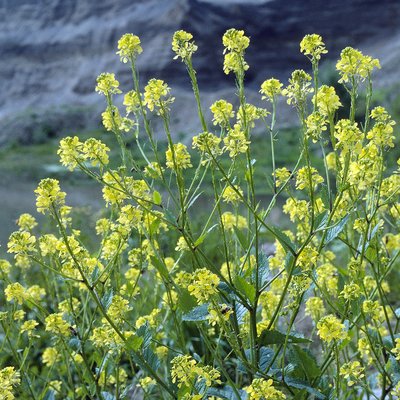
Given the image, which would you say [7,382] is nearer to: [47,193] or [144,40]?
[47,193]

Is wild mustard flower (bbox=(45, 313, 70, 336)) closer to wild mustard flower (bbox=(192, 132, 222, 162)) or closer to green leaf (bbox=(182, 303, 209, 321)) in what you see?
green leaf (bbox=(182, 303, 209, 321))

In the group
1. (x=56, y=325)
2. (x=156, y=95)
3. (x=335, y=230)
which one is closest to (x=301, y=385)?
(x=335, y=230)

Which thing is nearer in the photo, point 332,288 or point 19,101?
point 332,288

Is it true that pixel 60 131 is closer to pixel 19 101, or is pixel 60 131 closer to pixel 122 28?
pixel 19 101

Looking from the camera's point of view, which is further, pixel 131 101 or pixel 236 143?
pixel 131 101

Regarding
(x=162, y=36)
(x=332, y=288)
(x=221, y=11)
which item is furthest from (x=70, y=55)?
(x=332, y=288)

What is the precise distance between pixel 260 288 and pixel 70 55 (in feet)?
87.6

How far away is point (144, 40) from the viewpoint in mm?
25375

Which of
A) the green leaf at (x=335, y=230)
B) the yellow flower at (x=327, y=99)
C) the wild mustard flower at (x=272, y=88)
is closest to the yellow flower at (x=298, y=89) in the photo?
the yellow flower at (x=327, y=99)

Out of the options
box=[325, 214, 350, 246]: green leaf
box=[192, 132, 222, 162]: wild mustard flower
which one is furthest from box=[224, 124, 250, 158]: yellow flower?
box=[325, 214, 350, 246]: green leaf

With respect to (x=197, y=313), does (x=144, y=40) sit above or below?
above

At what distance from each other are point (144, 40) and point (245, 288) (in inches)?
986

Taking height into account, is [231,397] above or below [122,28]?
below

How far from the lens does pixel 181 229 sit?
49.4 inches
